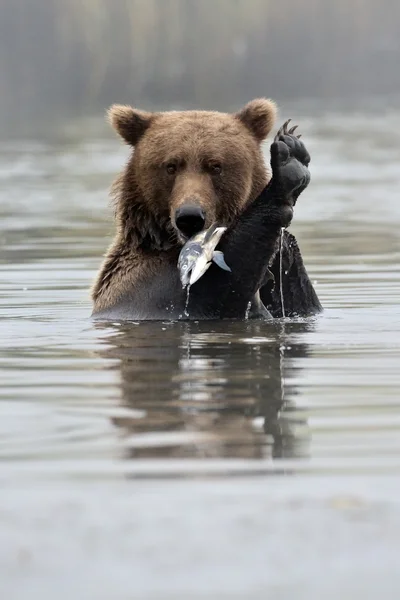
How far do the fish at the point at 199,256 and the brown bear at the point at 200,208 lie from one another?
124 millimetres

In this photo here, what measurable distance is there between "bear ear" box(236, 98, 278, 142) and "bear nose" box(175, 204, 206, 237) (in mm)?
771

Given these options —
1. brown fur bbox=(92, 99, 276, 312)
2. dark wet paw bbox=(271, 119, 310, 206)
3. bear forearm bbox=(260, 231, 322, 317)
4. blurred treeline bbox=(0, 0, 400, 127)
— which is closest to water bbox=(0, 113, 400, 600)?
bear forearm bbox=(260, 231, 322, 317)

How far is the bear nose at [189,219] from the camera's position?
7.95 meters

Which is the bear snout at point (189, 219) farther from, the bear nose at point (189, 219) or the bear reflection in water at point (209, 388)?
the bear reflection in water at point (209, 388)

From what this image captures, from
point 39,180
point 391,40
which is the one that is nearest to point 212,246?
point 39,180

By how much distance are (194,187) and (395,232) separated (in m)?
6.71

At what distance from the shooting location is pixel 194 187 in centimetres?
810

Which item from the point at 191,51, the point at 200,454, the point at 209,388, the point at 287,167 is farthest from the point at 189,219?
the point at 191,51

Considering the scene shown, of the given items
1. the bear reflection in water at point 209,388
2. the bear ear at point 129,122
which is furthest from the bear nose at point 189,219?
the bear ear at point 129,122

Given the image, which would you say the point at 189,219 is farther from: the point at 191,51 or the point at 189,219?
the point at 191,51

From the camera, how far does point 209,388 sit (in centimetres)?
620

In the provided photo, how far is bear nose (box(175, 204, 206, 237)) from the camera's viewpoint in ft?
26.1

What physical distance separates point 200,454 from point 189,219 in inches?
128

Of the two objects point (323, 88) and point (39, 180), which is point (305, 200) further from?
point (323, 88)
